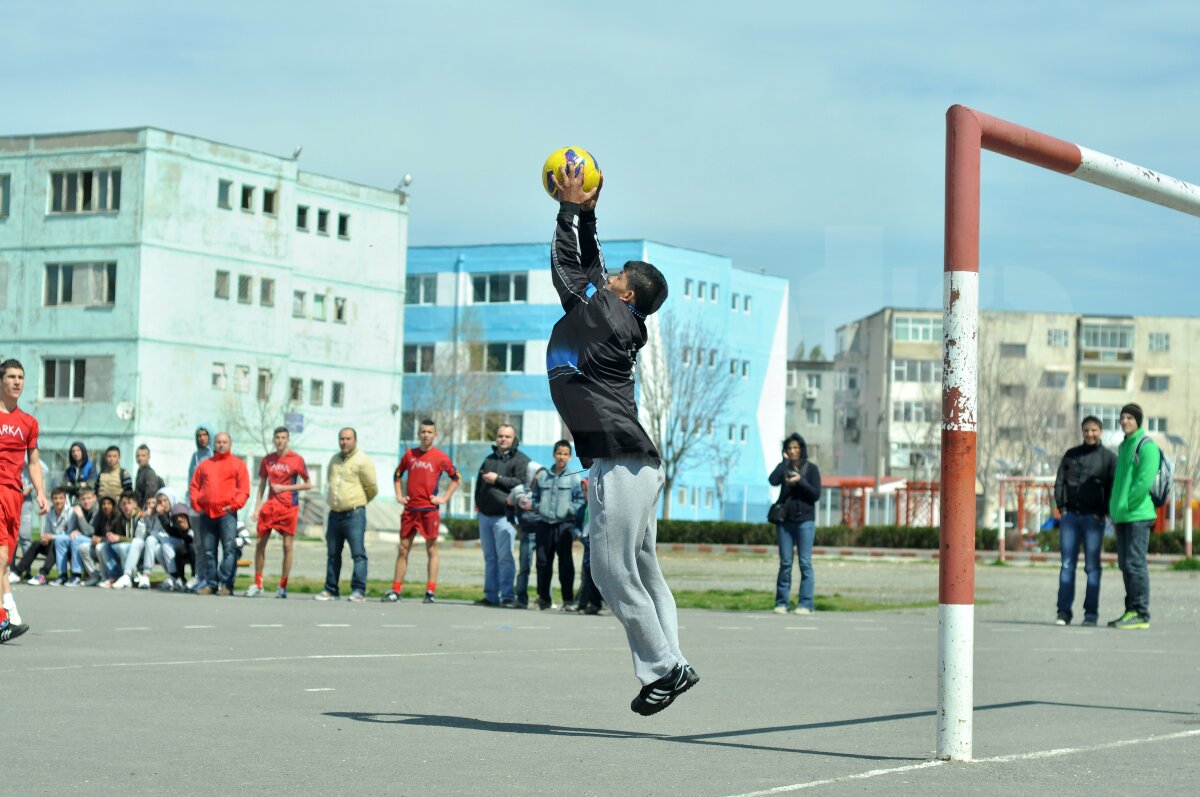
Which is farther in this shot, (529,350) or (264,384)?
(529,350)

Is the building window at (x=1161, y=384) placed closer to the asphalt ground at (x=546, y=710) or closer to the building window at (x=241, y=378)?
the building window at (x=241, y=378)

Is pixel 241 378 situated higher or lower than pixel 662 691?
higher

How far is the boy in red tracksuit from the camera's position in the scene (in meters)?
22.4

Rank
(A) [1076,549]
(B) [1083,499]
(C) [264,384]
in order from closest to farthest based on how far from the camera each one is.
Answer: (B) [1083,499]
(A) [1076,549]
(C) [264,384]

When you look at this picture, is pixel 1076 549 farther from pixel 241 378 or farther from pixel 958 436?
pixel 241 378

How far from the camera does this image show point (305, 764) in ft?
23.8

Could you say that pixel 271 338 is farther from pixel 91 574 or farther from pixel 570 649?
pixel 570 649

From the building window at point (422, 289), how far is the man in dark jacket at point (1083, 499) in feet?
281

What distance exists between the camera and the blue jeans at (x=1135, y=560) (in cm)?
1878

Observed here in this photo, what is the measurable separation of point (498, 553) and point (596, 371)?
12994 millimetres

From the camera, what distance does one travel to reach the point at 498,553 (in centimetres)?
2136

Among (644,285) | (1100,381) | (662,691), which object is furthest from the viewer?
(1100,381)

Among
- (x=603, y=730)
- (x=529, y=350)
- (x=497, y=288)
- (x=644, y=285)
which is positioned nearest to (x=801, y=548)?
(x=603, y=730)

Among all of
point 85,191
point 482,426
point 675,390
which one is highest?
point 85,191
